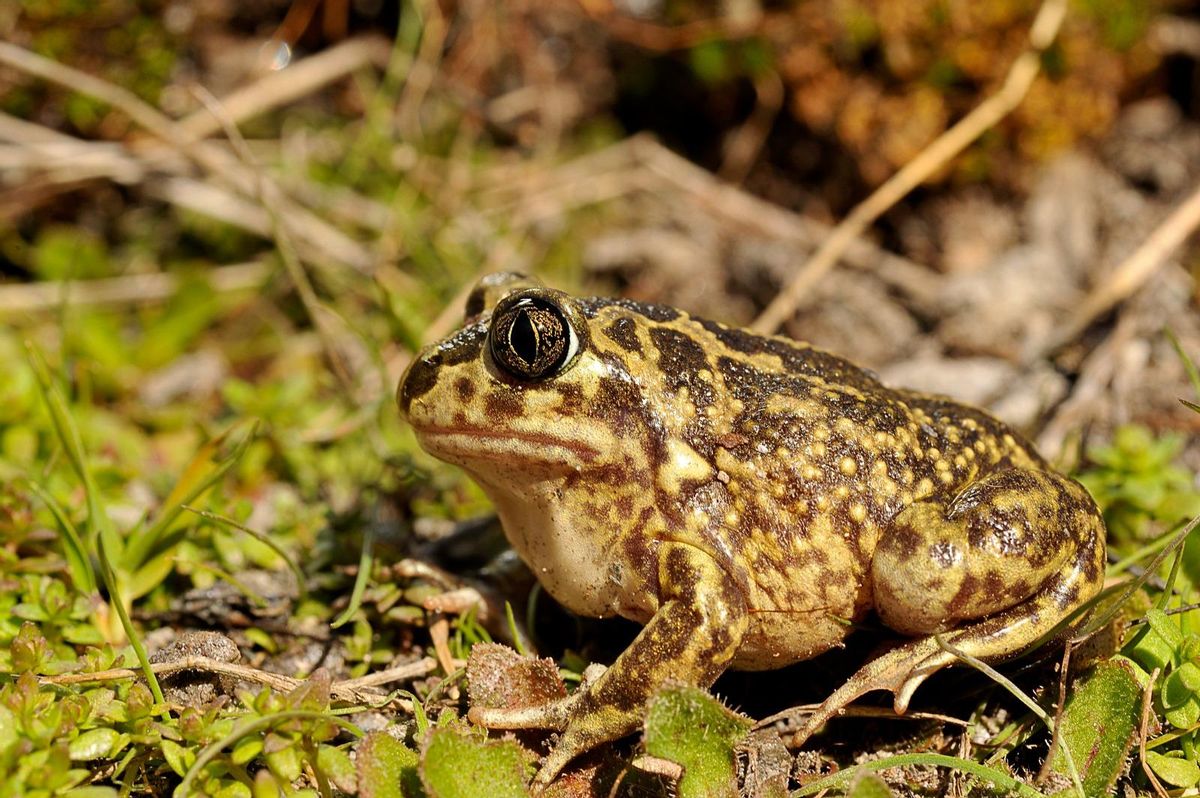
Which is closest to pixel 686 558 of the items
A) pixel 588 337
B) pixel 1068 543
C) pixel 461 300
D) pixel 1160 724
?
pixel 588 337

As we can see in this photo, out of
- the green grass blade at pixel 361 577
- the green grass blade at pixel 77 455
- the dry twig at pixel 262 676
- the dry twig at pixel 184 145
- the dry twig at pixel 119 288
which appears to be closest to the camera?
the dry twig at pixel 262 676

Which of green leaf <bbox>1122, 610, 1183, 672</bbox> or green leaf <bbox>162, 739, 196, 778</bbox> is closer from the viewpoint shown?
green leaf <bbox>162, 739, 196, 778</bbox>

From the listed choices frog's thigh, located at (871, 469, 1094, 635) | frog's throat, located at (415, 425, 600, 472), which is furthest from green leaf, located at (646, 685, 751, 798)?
frog's throat, located at (415, 425, 600, 472)

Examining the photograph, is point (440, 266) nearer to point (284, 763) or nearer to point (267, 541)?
point (267, 541)

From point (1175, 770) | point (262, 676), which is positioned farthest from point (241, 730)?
point (1175, 770)

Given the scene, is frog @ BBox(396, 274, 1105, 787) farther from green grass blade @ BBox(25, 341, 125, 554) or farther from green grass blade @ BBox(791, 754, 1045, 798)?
green grass blade @ BBox(25, 341, 125, 554)

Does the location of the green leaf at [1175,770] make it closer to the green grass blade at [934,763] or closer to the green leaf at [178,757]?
the green grass blade at [934,763]

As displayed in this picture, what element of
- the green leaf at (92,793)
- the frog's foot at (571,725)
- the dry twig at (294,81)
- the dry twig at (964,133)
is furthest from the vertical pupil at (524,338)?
the dry twig at (294,81)
